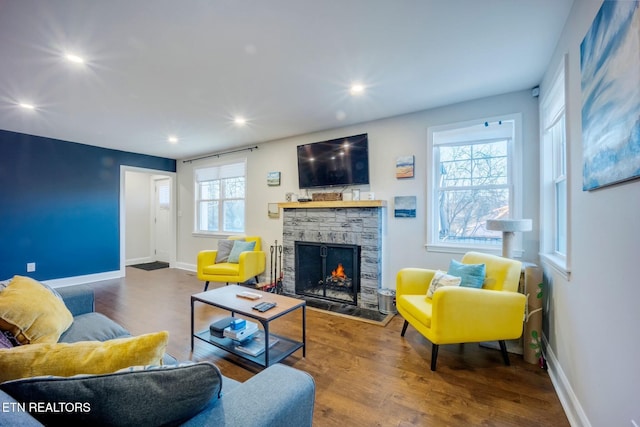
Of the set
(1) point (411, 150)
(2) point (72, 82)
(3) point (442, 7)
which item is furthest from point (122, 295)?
(3) point (442, 7)

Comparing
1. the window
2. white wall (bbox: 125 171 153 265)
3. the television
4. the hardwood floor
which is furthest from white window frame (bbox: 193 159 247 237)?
the hardwood floor

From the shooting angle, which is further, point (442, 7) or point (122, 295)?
point (122, 295)

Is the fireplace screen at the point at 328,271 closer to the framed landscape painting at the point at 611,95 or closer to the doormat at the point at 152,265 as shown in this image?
the framed landscape painting at the point at 611,95

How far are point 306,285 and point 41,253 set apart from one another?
408cm

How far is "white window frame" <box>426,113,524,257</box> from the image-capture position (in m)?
2.81

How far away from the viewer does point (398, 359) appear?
2285 mm

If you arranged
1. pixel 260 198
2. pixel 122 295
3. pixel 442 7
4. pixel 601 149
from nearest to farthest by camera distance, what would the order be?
pixel 601 149 → pixel 442 7 → pixel 122 295 → pixel 260 198

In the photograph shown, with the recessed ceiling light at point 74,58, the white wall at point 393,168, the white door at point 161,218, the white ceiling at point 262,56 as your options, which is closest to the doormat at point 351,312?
the white wall at point 393,168

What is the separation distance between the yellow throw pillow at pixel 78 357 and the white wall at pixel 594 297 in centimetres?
173

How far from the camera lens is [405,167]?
3.42 m

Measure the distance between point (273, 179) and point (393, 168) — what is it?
2.01m

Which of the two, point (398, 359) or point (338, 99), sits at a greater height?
point (338, 99)

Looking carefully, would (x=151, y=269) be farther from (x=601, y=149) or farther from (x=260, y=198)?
(x=601, y=149)

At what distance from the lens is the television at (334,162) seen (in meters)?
3.70
